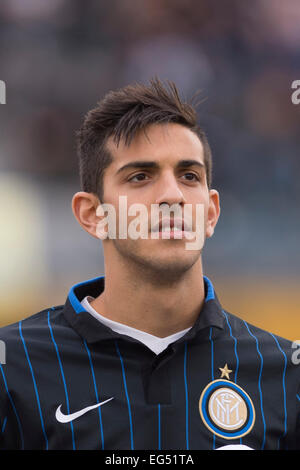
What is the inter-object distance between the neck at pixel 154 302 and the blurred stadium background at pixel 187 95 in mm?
2990

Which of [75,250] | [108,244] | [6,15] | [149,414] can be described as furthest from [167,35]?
[149,414]

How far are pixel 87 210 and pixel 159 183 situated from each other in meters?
0.31

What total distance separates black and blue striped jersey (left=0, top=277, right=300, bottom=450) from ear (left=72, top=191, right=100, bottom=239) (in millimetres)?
246

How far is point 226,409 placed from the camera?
149cm

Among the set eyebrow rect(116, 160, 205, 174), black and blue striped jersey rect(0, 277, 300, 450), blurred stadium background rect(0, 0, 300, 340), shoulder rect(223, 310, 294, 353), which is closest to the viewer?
black and blue striped jersey rect(0, 277, 300, 450)

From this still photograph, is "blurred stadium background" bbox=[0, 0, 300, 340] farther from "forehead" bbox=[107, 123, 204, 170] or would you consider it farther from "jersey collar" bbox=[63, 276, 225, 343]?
"forehead" bbox=[107, 123, 204, 170]

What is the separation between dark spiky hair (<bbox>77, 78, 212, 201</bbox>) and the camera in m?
1.62

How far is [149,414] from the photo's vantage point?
4.65ft

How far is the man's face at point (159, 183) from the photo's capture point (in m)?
1.48

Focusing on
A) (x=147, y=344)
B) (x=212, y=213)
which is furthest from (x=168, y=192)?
(x=147, y=344)

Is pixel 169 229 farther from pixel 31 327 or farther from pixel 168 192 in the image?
pixel 31 327

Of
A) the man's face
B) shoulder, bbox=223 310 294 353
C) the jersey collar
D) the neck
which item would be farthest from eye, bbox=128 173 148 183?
shoulder, bbox=223 310 294 353

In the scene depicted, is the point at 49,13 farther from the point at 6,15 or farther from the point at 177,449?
the point at 177,449

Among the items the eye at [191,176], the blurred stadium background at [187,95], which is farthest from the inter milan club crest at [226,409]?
the blurred stadium background at [187,95]
